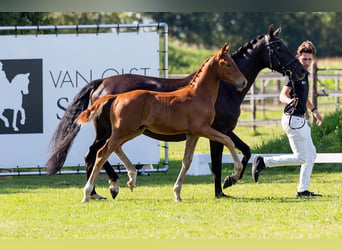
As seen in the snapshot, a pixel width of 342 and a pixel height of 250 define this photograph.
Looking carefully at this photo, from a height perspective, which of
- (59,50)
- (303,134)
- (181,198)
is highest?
(59,50)

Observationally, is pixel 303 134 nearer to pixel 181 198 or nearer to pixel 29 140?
pixel 181 198

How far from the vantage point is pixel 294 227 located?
5.36 m

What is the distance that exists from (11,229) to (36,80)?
616 centimetres

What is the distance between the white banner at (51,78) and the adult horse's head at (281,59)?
10.9 feet

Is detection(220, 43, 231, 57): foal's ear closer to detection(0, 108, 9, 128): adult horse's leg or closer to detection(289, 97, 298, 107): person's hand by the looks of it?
detection(289, 97, 298, 107): person's hand

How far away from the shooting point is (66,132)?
27.5 feet

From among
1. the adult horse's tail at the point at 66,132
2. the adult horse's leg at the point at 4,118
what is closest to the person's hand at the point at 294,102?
the adult horse's tail at the point at 66,132

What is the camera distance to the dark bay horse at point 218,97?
812cm

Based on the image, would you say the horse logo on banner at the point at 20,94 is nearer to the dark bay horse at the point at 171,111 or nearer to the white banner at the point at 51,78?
the white banner at the point at 51,78

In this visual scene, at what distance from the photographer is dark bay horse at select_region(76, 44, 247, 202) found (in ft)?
24.1

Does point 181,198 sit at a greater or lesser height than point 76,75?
lesser

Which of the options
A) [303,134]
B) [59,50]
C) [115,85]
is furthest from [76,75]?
[303,134]

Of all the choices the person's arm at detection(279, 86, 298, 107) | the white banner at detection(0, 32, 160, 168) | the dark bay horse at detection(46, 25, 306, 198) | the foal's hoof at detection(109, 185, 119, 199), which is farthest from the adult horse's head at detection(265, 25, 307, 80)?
the white banner at detection(0, 32, 160, 168)

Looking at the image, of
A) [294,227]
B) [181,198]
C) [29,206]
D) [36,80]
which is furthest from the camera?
[36,80]
